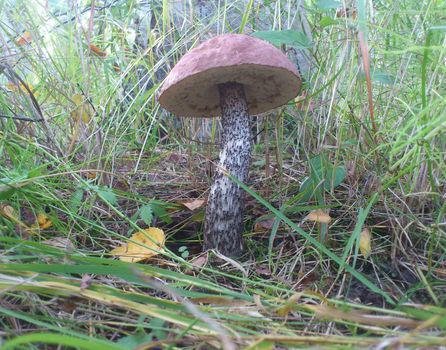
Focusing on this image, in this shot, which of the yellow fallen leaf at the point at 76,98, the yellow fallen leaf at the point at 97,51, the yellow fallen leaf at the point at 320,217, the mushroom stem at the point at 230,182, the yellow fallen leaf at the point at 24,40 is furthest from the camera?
the yellow fallen leaf at the point at 97,51

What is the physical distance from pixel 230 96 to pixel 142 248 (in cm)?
70

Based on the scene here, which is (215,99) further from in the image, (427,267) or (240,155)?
(427,267)

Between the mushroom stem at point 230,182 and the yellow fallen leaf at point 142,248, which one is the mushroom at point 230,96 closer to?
the mushroom stem at point 230,182

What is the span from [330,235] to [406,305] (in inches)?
22.1

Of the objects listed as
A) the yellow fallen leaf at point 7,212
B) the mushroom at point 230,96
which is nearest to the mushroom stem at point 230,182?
the mushroom at point 230,96

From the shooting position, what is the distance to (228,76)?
1546 mm

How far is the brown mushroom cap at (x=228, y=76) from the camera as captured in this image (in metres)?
1.33

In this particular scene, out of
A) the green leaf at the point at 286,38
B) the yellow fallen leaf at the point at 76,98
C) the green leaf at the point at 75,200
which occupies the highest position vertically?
the green leaf at the point at 286,38

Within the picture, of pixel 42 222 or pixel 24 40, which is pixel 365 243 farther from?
pixel 24 40

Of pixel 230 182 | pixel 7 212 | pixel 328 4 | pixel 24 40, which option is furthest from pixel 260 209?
pixel 24 40

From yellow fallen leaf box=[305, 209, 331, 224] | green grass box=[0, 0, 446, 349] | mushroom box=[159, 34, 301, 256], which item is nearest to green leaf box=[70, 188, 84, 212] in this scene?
green grass box=[0, 0, 446, 349]

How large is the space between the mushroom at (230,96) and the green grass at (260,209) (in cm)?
10

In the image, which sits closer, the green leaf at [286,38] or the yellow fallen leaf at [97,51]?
the green leaf at [286,38]

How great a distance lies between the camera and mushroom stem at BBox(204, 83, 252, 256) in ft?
5.08
